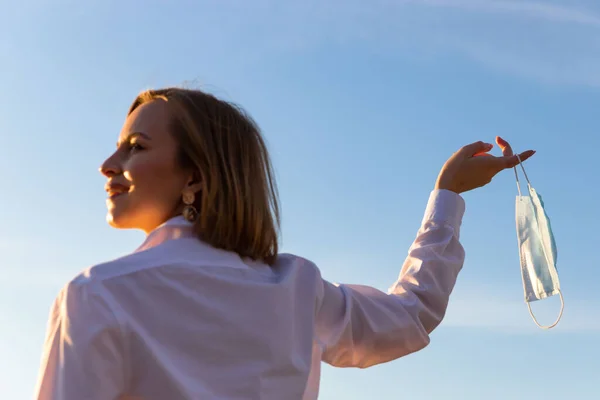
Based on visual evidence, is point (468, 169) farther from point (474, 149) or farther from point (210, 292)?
point (210, 292)

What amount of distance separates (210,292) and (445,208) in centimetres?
149

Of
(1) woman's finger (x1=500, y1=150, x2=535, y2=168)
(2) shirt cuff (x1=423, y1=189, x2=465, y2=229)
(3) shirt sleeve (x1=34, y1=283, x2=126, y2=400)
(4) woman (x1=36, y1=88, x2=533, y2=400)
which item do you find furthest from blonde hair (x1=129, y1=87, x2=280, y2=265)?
(1) woman's finger (x1=500, y1=150, x2=535, y2=168)

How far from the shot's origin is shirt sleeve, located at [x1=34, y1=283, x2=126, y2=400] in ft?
7.47

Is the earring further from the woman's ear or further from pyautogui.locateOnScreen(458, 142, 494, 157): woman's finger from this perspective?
pyautogui.locateOnScreen(458, 142, 494, 157): woman's finger

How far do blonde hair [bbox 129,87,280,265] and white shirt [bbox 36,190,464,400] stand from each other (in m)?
0.08

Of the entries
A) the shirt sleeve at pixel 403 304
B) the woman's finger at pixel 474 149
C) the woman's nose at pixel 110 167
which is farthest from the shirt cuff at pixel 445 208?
the woman's nose at pixel 110 167

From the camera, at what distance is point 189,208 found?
9.67ft

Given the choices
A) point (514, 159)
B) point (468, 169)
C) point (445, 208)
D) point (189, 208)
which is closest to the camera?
point (189, 208)

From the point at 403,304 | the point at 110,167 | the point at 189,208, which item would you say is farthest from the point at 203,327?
the point at 403,304

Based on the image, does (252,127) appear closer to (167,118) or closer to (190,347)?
(167,118)

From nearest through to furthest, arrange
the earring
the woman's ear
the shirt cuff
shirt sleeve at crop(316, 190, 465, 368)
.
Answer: the earring < the woman's ear < shirt sleeve at crop(316, 190, 465, 368) < the shirt cuff

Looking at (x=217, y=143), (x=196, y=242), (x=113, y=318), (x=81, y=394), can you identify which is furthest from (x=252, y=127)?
(x=81, y=394)

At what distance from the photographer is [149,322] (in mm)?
2479

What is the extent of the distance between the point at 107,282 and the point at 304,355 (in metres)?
0.79
